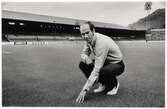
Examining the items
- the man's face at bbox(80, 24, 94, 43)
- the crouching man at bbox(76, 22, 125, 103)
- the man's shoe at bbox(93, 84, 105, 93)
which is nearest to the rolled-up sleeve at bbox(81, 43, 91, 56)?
the crouching man at bbox(76, 22, 125, 103)

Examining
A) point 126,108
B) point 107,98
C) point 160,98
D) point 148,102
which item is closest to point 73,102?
point 107,98

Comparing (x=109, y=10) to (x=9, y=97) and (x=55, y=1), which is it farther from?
(x=9, y=97)

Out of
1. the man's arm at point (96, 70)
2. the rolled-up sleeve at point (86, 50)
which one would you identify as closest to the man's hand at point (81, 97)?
the man's arm at point (96, 70)

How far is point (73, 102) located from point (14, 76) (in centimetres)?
138

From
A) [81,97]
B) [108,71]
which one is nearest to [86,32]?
[108,71]

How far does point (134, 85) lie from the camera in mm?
2578

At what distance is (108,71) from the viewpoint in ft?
7.01

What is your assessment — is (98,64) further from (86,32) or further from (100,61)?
(86,32)

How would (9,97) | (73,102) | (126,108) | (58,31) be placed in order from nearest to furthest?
(126,108) < (73,102) < (9,97) < (58,31)

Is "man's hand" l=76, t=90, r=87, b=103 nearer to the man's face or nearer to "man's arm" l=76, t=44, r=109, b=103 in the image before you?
"man's arm" l=76, t=44, r=109, b=103

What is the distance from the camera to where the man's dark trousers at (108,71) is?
2.14m

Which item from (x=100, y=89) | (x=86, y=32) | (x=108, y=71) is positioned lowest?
(x=100, y=89)

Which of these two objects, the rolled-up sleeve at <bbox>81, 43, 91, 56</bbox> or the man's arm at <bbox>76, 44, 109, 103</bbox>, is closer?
the man's arm at <bbox>76, 44, 109, 103</bbox>

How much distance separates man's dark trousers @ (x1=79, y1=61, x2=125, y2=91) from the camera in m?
2.14
